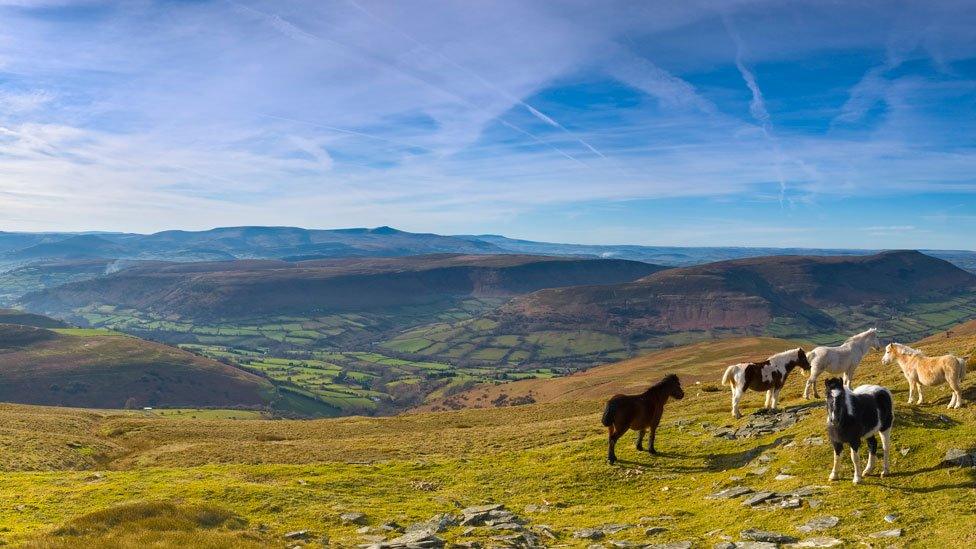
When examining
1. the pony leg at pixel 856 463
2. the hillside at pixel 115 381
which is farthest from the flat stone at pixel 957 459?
the hillside at pixel 115 381

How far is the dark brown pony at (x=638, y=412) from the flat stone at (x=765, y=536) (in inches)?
332

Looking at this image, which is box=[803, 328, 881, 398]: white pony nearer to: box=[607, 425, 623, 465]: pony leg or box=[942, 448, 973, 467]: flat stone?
box=[942, 448, 973, 467]: flat stone

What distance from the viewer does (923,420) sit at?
56.7ft

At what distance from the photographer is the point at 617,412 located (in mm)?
21906

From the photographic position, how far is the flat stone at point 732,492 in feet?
54.0

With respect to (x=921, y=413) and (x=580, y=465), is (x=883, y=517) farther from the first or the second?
(x=580, y=465)

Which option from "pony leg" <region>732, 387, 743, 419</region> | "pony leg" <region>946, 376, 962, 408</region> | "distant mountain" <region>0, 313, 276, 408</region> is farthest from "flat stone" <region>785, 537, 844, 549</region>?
"distant mountain" <region>0, 313, 276, 408</region>

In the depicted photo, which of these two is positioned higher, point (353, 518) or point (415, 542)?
point (415, 542)

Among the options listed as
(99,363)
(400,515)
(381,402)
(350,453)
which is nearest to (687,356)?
(381,402)

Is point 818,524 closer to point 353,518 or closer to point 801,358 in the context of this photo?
point 801,358

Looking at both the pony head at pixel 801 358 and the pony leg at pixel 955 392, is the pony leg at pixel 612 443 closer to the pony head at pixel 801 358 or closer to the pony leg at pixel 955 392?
the pony head at pixel 801 358

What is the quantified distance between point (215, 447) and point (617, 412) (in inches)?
1059

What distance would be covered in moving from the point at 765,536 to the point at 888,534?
2487 millimetres

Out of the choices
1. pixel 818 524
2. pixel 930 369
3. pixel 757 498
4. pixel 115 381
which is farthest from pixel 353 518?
pixel 115 381
